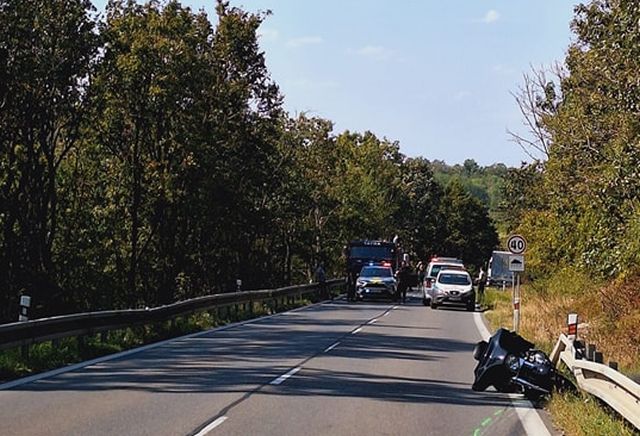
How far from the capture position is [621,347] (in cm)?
2134

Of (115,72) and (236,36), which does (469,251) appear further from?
(115,72)

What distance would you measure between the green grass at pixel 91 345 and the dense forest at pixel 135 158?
7.27m

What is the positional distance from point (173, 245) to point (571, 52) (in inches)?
879

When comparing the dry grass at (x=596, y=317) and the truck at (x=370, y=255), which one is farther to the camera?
the truck at (x=370, y=255)

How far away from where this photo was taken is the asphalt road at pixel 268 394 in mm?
10836

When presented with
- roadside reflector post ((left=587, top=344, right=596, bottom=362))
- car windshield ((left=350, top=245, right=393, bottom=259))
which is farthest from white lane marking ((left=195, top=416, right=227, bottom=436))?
car windshield ((left=350, top=245, right=393, bottom=259))

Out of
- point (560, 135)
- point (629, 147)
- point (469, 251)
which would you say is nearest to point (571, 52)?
point (560, 135)

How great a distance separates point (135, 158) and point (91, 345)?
2202cm

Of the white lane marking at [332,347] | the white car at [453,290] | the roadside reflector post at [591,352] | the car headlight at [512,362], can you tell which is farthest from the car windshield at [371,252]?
the roadside reflector post at [591,352]

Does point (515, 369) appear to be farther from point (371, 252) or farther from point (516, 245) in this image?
point (371, 252)

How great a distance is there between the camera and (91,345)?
19.0 meters

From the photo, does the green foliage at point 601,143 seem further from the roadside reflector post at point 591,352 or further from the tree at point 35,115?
the tree at point 35,115

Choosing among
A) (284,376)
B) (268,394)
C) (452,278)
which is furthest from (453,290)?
(268,394)

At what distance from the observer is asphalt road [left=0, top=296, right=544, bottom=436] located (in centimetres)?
1084
